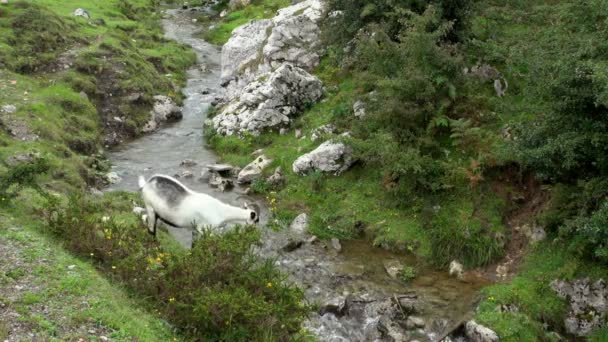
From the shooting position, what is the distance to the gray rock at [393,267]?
1770 centimetres

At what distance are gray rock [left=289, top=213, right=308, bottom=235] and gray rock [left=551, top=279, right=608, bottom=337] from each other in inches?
328

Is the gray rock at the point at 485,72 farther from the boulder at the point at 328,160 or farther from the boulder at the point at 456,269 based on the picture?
the boulder at the point at 456,269

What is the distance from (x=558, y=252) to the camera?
55.3ft

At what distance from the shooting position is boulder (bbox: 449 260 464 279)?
17.6m

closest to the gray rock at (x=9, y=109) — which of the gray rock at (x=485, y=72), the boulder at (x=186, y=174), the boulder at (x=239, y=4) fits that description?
the boulder at (x=186, y=174)

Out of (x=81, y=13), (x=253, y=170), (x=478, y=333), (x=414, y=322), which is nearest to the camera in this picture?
(x=478, y=333)

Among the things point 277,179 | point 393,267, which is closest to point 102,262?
point 393,267

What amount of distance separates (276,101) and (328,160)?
5.76m

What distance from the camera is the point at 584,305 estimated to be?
50.7 ft

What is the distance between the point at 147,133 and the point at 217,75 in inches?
436

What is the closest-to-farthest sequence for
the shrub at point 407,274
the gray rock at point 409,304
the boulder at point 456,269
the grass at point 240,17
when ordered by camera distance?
the gray rock at point 409,304
the shrub at point 407,274
the boulder at point 456,269
the grass at point 240,17

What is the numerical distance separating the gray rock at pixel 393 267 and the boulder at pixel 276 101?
10.7 metres

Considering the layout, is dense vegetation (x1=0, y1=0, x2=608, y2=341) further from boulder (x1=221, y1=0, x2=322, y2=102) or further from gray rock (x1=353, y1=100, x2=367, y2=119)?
boulder (x1=221, y1=0, x2=322, y2=102)

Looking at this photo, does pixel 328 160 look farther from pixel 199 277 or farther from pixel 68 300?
pixel 68 300
